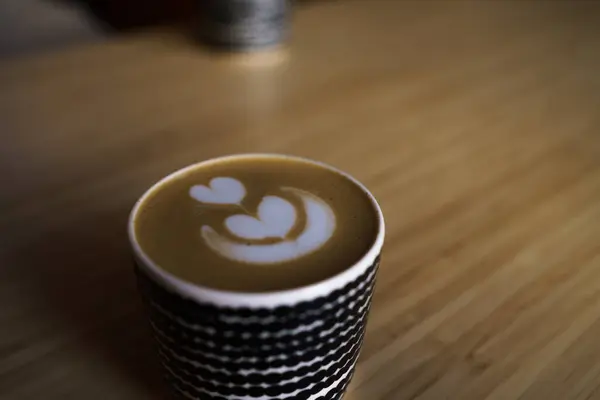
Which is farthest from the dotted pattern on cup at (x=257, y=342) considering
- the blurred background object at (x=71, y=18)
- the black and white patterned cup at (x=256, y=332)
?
the blurred background object at (x=71, y=18)

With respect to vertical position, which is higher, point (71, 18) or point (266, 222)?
point (266, 222)

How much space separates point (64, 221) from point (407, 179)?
0.26 meters

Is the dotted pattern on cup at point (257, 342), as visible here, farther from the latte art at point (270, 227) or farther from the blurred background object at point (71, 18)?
the blurred background object at point (71, 18)

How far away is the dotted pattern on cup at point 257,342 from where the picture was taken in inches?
10.5

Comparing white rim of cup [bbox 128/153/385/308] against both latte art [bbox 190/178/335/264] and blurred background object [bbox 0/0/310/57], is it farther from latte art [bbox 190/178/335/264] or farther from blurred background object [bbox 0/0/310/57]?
blurred background object [bbox 0/0/310/57]

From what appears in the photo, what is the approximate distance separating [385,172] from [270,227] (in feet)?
0.76

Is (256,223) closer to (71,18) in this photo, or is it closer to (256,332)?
(256,332)

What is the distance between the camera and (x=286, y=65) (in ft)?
2.34

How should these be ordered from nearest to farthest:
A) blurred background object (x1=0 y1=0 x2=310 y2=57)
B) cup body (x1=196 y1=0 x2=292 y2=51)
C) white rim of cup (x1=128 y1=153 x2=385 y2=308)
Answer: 1. white rim of cup (x1=128 y1=153 x2=385 y2=308)
2. cup body (x1=196 y1=0 x2=292 y2=51)
3. blurred background object (x1=0 y1=0 x2=310 y2=57)

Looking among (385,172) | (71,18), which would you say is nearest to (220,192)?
(385,172)

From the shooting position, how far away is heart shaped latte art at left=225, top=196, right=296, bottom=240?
12.3 inches

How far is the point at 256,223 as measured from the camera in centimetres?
32

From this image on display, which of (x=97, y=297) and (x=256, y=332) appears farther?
(x=97, y=297)

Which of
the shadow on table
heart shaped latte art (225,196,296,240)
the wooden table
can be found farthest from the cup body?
heart shaped latte art (225,196,296,240)
